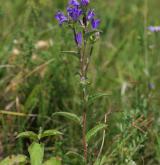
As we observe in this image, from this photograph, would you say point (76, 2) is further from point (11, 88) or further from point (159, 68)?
point (159, 68)

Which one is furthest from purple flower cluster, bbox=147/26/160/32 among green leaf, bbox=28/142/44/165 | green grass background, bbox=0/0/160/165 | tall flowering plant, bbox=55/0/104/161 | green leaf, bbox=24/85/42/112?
green leaf, bbox=28/142/44/165

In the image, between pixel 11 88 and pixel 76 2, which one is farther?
pixel 11 88

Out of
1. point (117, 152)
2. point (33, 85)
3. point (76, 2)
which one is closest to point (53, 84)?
point (33, 85)

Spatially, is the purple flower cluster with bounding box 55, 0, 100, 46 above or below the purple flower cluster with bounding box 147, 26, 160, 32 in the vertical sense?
below

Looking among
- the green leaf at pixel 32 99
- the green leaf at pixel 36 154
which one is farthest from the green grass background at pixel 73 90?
the green leaf at pixel 36 154

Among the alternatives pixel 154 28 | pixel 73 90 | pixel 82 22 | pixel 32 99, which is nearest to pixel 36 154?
pixel 82 22

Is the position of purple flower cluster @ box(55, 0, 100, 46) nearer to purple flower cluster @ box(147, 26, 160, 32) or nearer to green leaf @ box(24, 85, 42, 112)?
green leaf @ box(24, 85, 42, 112)

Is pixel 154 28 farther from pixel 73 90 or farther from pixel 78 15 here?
pixel 78 15

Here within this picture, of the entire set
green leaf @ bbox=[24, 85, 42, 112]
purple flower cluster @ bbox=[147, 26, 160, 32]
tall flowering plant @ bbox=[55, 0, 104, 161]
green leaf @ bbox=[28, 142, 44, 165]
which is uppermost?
purple flower cluster @ bbox=[147, 26, 160, 32]
